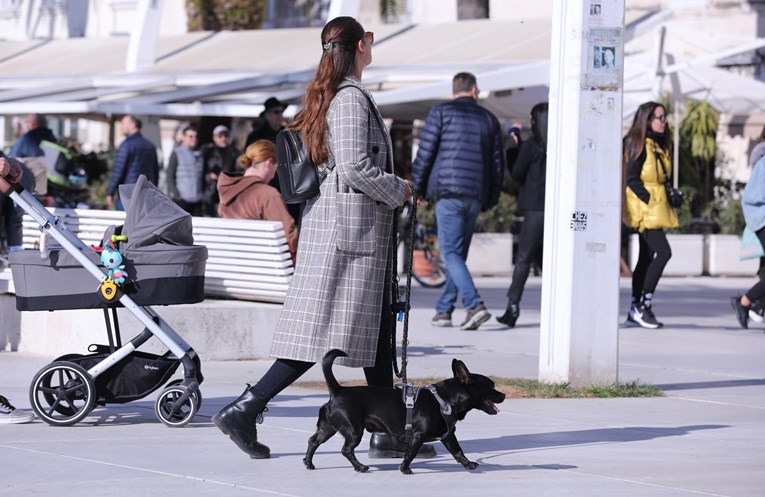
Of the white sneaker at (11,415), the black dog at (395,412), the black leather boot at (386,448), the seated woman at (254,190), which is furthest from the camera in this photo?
the seated woman at (254,190)

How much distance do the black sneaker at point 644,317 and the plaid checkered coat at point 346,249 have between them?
7.09 m

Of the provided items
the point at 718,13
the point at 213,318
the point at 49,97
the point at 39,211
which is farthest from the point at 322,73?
the point at 718,13

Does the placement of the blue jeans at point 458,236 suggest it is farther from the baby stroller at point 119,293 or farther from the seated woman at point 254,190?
the baby stroller at point 119,293

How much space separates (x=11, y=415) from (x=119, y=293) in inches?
33.2

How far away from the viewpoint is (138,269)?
24.6 feet

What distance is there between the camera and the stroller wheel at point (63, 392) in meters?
7.47

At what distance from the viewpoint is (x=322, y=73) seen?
670cm

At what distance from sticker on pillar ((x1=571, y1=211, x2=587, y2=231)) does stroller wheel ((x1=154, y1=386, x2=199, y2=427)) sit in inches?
92.6

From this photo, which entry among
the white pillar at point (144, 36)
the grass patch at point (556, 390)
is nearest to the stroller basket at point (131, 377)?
the grass patch at point (556, 390)

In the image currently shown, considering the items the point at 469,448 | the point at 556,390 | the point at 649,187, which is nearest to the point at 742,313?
the point at 649,187

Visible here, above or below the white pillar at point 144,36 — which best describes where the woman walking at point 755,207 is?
below

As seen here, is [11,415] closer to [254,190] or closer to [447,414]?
[447,414]

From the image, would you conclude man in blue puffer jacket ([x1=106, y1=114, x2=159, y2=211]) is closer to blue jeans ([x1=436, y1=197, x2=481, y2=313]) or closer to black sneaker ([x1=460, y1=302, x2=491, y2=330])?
blue jeans ([x1=436, y1=197, x2=481, y2=313])

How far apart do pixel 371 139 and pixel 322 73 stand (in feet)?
1.11
